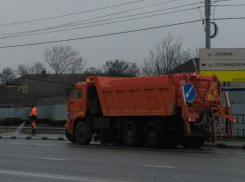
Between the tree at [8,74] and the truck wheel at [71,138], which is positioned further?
the tree at [8,74]

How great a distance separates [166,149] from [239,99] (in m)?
11.5

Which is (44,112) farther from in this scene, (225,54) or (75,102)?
(75,102)

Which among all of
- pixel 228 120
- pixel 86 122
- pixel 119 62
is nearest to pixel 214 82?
pixel 228 120

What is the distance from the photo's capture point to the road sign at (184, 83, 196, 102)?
1986cm

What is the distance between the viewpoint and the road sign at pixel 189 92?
65.2 ft

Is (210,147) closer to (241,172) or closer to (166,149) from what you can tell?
(166,149)

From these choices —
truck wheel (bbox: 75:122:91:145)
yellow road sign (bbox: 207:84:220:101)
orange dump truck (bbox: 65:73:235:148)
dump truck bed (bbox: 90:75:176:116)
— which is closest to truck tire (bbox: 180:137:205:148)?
orange dump truck (bbox: 65:73:235:148)

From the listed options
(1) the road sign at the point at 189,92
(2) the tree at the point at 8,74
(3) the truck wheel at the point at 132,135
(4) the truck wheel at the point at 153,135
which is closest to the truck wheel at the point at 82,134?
(3) the truck wheel at the point at 132,135

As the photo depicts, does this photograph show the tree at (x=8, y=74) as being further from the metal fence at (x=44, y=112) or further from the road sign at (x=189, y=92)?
the road sign at (x=189, y=92)

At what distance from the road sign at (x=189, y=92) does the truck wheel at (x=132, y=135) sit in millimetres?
2784

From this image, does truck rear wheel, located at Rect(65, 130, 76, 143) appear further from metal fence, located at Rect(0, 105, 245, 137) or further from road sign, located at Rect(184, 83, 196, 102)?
metal fence, located at Rect(0, 105, 245, 137)

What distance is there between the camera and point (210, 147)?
2172cm

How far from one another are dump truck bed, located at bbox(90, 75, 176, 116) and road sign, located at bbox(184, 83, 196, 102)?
19.0 inches

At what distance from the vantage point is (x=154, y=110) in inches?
814
